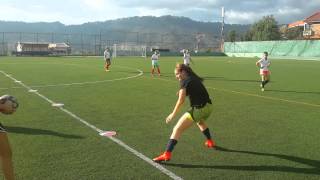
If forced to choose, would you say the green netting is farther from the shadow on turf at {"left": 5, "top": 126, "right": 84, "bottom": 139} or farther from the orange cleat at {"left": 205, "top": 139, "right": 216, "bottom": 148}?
the shadow on turf at {"left": 5, "top": 126, "right": 84, "bottom": 139}

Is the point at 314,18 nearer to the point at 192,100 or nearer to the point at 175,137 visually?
the point at 192,100

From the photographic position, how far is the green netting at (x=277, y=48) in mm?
60219

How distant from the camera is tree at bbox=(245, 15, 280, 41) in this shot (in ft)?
343

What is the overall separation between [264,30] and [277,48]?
1657 inches

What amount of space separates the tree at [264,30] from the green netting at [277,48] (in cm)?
2861

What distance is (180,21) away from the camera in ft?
606

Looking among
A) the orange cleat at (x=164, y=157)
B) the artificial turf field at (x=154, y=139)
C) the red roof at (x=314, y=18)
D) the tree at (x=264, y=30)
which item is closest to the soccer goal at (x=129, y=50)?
the red roof at (x=314, y=18)

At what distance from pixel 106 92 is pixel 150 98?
2.53 m

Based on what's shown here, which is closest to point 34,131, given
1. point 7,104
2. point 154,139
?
point 154,139

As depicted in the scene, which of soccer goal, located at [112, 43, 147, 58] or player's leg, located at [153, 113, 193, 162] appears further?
soccer goal, located at [112, 43, 147, 58]

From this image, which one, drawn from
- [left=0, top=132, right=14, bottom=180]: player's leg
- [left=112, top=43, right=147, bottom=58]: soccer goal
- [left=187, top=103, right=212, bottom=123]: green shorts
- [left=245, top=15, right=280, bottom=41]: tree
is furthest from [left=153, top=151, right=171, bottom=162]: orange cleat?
[left=245, top=15, right=280, bottom=41]: tree

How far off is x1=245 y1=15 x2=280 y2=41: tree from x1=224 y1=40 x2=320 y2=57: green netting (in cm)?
2861

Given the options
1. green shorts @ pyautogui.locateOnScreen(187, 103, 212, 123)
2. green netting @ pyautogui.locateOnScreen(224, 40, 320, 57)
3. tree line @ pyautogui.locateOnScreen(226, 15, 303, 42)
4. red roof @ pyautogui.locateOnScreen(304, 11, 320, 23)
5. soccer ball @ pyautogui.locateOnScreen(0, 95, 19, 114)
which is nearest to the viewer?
soccer ball @ pyautogui.locateOnScreen(0, 95, 19, 114)

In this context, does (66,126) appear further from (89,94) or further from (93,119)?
(89,94)
